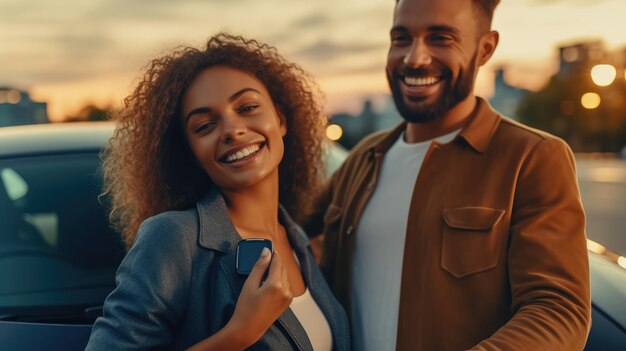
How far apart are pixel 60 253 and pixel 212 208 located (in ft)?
2.53

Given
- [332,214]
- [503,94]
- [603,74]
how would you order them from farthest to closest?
[503,94] → [603,74] → [332,214]

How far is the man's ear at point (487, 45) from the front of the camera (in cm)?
253

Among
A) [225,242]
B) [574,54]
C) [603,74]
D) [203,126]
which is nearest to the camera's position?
[225,242]

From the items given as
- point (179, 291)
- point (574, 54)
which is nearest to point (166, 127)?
point (179, 291)

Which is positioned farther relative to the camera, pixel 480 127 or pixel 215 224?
pixel 480 127

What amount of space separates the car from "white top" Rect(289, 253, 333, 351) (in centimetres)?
61

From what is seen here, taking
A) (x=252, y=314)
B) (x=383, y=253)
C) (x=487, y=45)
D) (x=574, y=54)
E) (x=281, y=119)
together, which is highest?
(x=487, y=45)

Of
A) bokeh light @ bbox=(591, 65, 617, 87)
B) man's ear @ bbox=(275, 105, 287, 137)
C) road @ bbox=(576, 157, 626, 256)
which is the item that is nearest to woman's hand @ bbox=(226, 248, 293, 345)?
man's ear @ bbox=(275, 105, 287, 137)

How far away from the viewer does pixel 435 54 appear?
8.01ft

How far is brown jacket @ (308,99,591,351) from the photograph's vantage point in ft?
6.33

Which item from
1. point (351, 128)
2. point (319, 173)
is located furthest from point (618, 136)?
point (319, 173)

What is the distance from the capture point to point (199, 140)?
6.75 ft

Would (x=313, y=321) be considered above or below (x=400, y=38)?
below

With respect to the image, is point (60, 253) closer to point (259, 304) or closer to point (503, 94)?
point (259, 304)
